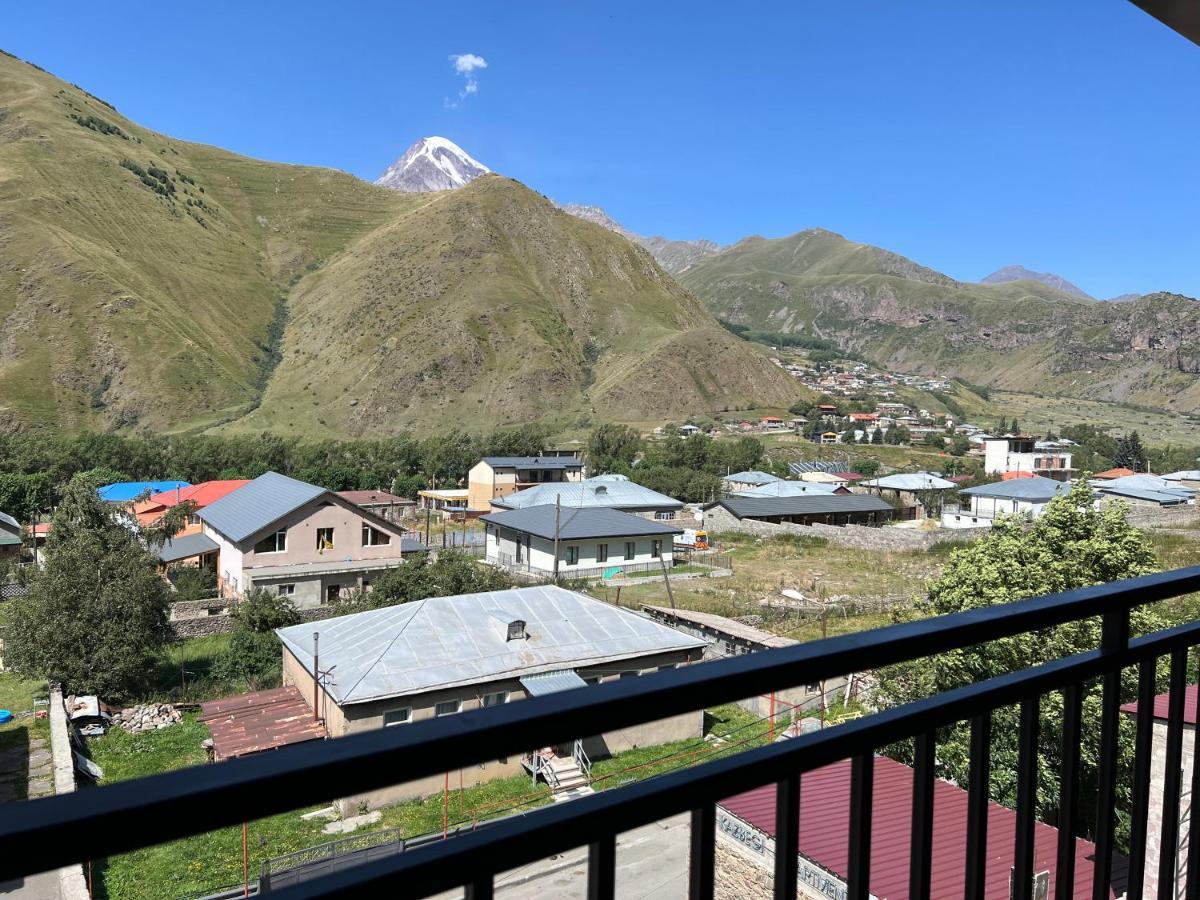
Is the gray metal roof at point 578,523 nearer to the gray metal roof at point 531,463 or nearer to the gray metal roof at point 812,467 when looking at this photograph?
the gray metal roof at point 531,463

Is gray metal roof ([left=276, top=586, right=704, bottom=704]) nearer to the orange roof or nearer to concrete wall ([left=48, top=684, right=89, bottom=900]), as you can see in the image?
concrete wall ([left=48, top=684, right=89, bottom=900])

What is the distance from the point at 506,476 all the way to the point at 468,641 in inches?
1305

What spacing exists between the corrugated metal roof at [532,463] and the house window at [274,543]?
75.0ft

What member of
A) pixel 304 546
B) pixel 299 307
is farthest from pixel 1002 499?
pixel 299 307

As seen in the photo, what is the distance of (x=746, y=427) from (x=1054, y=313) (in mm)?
143530

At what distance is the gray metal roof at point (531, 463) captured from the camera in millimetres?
48156

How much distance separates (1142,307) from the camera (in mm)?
151875

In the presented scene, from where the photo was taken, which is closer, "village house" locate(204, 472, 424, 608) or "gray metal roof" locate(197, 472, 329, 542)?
"village house" locate(204, 472, 424, 608)

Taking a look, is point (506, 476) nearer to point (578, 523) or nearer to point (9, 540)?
point (578, 523)

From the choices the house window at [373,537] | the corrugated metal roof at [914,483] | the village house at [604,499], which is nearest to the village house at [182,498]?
the house window at [373,537]

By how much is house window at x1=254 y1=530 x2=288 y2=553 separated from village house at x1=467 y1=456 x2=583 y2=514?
20786mm

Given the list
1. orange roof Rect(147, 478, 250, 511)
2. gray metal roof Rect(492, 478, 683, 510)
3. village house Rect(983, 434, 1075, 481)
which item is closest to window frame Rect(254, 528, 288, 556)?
orange roof Rect(147, 478, 250, 511)

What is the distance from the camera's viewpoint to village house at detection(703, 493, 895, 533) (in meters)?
39.8

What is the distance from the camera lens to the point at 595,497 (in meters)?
38.5
